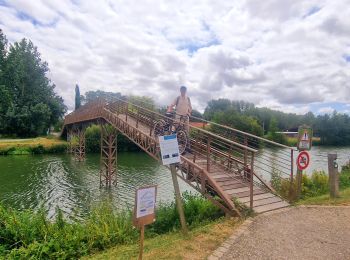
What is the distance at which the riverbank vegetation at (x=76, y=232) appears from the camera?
6.71m

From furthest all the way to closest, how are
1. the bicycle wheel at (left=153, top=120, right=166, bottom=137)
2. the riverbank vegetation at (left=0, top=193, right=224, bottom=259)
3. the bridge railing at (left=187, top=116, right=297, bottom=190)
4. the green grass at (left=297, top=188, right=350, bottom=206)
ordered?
the bicycle wheel at (left=153, top=120, right=166, bottom=137) < the bridge railing at (left=187, top=116, right=297, bottom=190) < the green grass at (left=297, top=188, right=350, bottom=206) < the riverbank vegetation at (left=0, top=193, right=224, bottom=259)

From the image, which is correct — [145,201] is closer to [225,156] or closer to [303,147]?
[303,147]

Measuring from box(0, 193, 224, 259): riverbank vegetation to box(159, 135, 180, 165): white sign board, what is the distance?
226 centimetres

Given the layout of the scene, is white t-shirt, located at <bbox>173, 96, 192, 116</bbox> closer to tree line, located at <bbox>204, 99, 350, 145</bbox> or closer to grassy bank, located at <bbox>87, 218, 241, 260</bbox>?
grassy bank, located at <bbox>87, 218, 241, 260</bbox>

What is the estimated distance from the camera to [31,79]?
53.9 m

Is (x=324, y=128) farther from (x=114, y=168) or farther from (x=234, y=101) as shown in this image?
(x=114, y=168)

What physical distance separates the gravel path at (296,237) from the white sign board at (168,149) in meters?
1.94

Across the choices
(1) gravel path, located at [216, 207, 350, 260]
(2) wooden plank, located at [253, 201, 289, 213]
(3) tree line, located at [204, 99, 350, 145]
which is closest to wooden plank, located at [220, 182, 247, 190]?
(2) wooden plank, located at [253, 201, 289, 213]

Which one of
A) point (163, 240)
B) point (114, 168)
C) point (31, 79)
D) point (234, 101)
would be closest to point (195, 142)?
point (163, 240)

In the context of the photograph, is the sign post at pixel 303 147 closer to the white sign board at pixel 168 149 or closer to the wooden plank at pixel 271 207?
the wooden plank at pixel 271 207

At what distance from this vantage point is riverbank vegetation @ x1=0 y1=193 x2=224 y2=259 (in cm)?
671

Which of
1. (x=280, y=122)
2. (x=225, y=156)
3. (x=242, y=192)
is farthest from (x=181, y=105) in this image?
(x=280, y=122)

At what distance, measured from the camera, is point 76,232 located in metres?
7.34

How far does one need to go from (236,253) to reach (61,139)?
4896 centimetres
